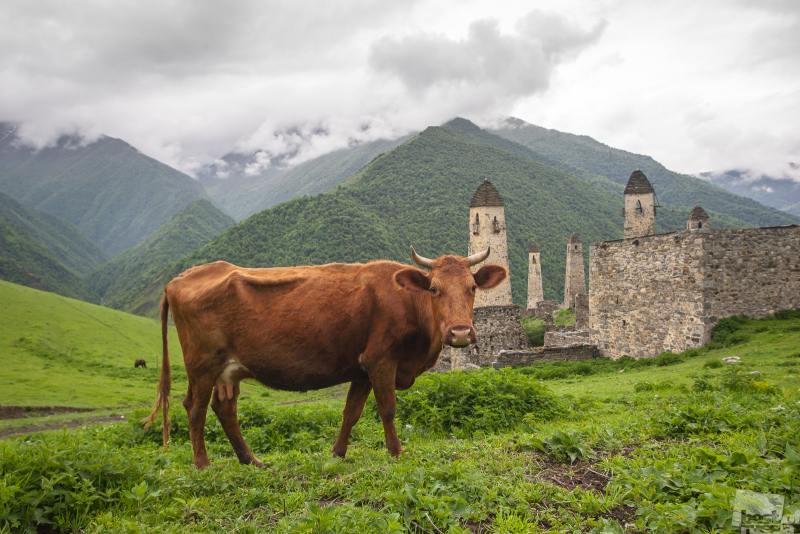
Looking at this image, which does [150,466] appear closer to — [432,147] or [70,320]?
[70,320]

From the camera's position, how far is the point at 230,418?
5.18 meters

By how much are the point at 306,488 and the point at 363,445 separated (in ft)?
6.53

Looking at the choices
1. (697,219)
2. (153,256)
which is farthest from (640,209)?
(153,256)

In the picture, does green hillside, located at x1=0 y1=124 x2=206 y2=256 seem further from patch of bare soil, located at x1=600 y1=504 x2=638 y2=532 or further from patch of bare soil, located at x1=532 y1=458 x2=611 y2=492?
patch of bare soil, located at x1=600 y1=504 x2=638 y2=532

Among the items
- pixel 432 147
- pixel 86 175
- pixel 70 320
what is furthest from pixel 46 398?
pixel 86 175

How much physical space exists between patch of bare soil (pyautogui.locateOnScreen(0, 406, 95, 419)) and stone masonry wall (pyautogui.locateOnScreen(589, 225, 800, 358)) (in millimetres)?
22513

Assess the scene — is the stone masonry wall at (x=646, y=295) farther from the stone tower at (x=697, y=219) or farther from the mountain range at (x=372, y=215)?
the mountain range at (x=372, y=215)

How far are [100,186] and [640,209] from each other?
182573 millimetres

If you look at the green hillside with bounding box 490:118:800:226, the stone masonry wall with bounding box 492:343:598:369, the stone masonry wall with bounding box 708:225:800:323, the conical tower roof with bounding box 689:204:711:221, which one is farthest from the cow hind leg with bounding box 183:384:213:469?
the green hillside with bounding box 490:118:800:226

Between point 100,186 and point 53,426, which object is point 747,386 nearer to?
point 53,426

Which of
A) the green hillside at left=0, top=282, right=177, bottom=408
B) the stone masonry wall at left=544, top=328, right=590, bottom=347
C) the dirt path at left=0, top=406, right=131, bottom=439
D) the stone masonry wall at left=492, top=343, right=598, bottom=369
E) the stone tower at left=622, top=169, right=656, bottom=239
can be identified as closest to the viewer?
the dirt path at left=0, top=406, right=131, bottom=439

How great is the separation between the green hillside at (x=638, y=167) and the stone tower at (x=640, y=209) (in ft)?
240

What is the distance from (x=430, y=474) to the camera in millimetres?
3723

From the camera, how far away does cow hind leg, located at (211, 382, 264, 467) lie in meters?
5.09
